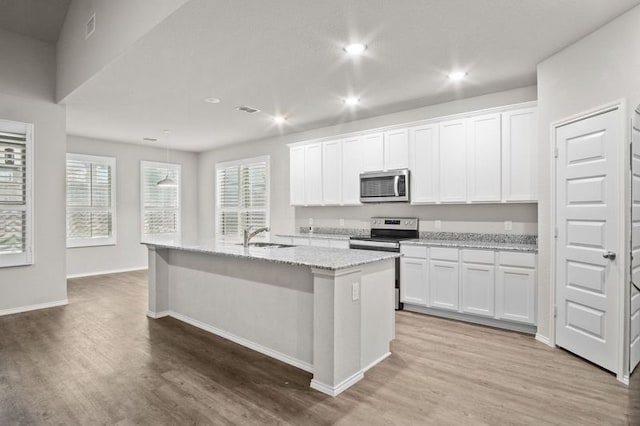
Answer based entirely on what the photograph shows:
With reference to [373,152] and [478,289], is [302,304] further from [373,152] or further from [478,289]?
[373,152]

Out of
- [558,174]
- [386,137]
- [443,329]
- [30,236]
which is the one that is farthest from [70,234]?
[558,174]

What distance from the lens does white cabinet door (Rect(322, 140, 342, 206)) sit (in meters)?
5.64

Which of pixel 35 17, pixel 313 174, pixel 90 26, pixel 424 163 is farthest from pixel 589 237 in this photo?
pixel 35 17

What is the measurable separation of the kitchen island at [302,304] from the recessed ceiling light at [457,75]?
83.4 inches

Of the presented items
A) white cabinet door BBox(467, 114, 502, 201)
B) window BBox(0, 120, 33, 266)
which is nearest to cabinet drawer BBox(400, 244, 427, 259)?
white cabinet door BBox(467, 114, 502, 201)

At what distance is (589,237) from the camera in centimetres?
301

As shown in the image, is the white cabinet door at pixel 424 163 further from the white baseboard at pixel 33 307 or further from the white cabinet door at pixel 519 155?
the white baseboard at pixel 33 307

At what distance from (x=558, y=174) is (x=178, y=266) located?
13.4 ft

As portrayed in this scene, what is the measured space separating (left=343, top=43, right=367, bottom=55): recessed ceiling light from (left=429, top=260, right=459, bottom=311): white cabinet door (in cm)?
251

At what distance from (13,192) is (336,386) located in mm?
4644

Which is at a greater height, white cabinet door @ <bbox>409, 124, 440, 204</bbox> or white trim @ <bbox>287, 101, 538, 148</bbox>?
white trim @ <bbox>287, 101, 538, 148</bbox>

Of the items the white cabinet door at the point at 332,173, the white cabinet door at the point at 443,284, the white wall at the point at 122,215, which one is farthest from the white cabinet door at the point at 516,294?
the white wall at the point at 122,215

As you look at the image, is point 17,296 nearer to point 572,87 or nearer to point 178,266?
point 178,266

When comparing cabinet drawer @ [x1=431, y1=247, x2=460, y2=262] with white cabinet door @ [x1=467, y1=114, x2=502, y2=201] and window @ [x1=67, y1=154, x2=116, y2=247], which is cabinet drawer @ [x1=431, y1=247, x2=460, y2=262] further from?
→ window @ [x1=67, y1=154, x2=116, y2=247]
